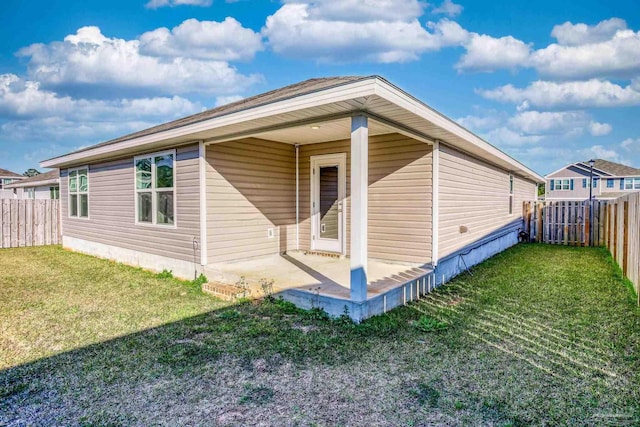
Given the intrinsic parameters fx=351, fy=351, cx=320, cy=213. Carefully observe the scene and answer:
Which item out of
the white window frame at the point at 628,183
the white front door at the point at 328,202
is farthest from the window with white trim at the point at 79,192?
the white window frame at the point at 628,183

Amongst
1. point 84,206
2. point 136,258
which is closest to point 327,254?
point 136,258

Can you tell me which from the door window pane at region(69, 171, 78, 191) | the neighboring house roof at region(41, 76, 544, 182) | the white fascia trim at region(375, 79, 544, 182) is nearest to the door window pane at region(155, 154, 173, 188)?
A: the neighboring house roof at region(41, 76, 544, 182)

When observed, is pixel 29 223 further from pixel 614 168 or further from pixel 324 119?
pixel 614 168

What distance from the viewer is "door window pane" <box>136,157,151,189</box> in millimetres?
7461

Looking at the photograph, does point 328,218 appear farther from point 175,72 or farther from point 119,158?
point 175,72

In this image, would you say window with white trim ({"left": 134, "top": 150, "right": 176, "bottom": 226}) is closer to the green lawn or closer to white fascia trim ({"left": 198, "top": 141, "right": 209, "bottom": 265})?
white fascia trim ({"left": 198, "top": 141, "right": 209, "bottom": 265})

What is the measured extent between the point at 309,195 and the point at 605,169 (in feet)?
114

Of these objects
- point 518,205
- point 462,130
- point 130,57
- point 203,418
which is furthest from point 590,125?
point 203,418

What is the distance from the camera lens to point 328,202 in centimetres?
738

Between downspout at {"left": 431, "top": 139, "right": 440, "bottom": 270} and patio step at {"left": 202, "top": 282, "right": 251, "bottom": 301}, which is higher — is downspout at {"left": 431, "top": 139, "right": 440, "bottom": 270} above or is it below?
above

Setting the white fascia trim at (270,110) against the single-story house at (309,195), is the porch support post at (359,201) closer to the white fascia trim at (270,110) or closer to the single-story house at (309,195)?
the single-story house at (309,195)

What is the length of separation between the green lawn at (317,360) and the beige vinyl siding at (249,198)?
129cm

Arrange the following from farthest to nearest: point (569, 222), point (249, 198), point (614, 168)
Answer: point (614, 168)
point (569, 222)
point (249, 198)

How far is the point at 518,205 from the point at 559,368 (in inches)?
436
